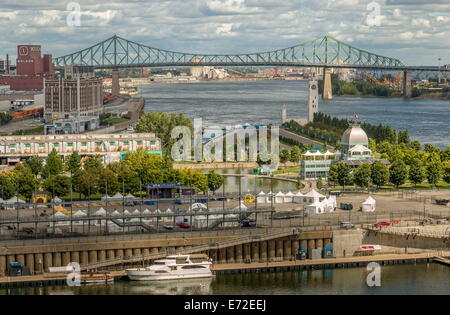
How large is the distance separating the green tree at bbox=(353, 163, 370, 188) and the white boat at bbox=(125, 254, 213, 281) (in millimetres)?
15808

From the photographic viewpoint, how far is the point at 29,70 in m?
114

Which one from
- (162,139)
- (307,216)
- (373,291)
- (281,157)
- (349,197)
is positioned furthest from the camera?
(162,139)

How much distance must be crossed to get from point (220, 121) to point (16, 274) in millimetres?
56848

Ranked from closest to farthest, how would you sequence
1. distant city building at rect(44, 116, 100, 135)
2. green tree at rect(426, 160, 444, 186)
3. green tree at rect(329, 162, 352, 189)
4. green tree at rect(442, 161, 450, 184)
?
1. green tree at rect(329, 162, 352, 189)
2. green tree at rect(426, 160, 444, 186)
3. green tree at rect(442, 161, 450, 184)
4. distant city building at rect(44, 116, 100, 135)

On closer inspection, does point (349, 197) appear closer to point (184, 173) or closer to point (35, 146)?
point (184, 173)

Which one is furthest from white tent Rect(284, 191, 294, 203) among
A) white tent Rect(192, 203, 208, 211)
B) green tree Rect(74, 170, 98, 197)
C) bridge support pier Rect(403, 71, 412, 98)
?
bridge support pier Rect(403, 71, 412, 98)

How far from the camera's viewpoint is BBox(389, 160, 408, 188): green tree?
45.2m

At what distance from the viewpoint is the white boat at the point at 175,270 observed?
97.7 ft

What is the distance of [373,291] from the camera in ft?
94.6

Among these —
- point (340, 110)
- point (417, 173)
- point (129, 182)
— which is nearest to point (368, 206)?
point (417, 173)

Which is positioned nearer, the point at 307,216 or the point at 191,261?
the point at 191,261

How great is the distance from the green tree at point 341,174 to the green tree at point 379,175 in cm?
99

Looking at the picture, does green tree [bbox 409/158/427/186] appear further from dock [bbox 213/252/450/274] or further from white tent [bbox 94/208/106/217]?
white tent [bbox 94/208/106/217]

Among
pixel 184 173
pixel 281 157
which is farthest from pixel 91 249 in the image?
pixel 281 157
